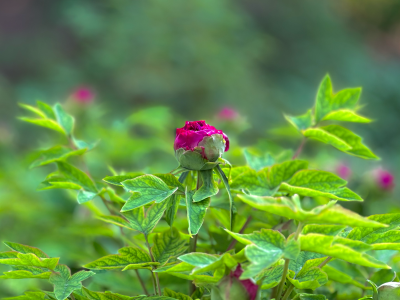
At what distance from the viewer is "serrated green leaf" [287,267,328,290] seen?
1.33ft

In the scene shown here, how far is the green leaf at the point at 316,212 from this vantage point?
0.33 metres

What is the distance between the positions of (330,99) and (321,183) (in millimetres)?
205

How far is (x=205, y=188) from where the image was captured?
45cm

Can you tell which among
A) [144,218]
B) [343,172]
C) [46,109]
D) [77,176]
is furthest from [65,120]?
[343,172]

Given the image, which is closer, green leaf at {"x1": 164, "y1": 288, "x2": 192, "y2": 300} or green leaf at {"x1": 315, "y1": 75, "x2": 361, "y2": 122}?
green leaf at {"x1": 164, "y1": 288, "x2": 192, "y2": 300}

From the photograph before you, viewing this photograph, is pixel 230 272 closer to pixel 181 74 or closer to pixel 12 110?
pixel 181 74

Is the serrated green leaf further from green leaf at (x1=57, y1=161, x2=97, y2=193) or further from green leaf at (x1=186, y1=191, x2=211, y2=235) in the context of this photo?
green leaf at (x1=57, y1=161, x2=97, y2=193)

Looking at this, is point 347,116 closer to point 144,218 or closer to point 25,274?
point 144,218

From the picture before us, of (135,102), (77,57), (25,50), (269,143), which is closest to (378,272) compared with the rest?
(269,143)

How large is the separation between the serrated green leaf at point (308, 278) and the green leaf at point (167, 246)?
0.12 meters

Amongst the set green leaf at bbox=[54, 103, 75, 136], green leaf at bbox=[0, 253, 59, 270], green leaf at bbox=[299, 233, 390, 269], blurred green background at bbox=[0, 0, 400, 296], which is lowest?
green leaf at bbox=[299, 233, 390, 269]

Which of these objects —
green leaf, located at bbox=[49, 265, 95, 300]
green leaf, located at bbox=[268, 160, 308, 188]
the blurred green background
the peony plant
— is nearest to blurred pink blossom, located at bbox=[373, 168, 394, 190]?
the blurred green background

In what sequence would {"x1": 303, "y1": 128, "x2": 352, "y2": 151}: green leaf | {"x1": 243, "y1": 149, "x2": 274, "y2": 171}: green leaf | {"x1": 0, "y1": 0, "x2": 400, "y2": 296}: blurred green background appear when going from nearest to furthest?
1. {"x1": 303, "y1": 128, "x2": 352, "y2": 151}: green leaf
2. {"x1": 243, "y1": 149, "x2": 274, "y2": 171}: green leaf
3. {"x1": 0, "y1": 0, "x2": 400, "y2": 296}: blurred green background

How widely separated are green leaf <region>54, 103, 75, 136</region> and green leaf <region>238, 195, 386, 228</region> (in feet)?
1.42
